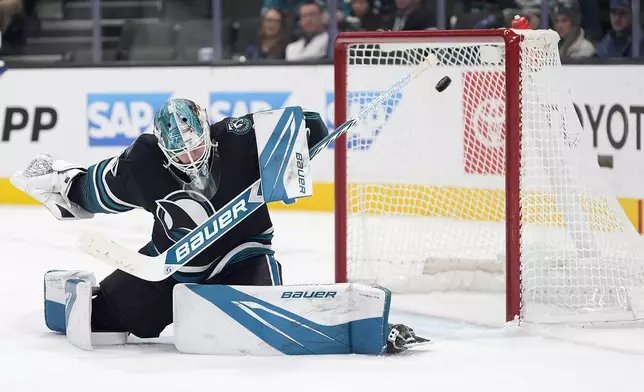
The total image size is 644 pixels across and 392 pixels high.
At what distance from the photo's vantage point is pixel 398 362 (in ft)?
9.69

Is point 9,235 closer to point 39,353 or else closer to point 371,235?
point 371,235

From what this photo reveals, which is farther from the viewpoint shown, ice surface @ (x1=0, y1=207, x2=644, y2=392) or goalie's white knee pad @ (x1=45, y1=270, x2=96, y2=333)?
goalie's white knee pad @ (x1=45, y1=270, x2=96, y2=333)

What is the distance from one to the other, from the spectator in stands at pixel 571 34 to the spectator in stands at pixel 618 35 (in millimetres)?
67

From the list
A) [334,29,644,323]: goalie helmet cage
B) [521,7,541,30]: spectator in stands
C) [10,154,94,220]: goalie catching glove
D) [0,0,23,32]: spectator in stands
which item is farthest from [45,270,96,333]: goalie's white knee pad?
[0,0,23,32]: spectator in stands

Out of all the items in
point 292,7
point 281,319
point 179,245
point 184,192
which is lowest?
point 281,319

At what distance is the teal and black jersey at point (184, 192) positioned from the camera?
3117 mm

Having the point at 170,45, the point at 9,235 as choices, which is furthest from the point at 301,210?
the point at 9,235

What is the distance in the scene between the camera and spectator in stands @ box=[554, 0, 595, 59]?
225 inches

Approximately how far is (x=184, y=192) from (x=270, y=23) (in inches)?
141

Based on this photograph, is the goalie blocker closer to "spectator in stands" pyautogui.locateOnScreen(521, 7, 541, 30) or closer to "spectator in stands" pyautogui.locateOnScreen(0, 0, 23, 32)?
→ "spectator in stands" pyautogui.locateOnScreen(521, 7, 541, 30)

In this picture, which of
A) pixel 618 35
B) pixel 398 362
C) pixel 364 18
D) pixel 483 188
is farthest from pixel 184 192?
pixel 364 18

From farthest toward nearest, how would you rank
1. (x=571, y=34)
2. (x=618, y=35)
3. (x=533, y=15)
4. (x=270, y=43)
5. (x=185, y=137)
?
(x=270, y=43) < (x=533, y=15) < (x=571, y=34) < (x=618, y=35) < (x=185, y=137)

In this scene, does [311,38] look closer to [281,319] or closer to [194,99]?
[194,99]

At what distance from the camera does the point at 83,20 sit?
6898mm
